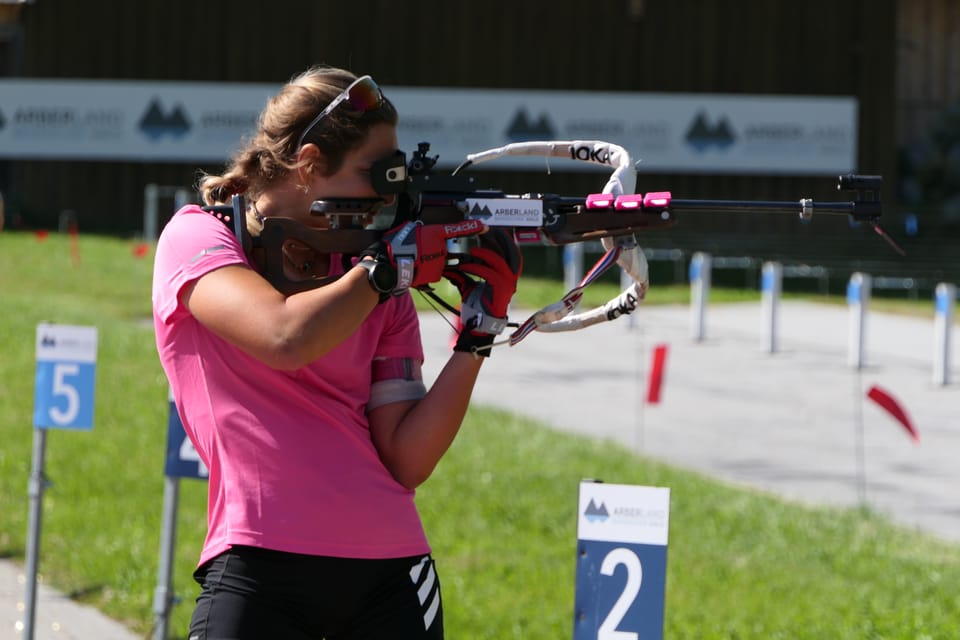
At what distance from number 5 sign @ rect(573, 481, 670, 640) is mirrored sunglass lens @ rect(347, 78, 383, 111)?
1244mm

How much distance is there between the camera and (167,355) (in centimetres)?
284

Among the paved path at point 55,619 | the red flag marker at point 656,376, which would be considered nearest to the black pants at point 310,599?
the paved path at point 55,619

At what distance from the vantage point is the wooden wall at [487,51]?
29.4 metres

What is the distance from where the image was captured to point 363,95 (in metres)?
2.81

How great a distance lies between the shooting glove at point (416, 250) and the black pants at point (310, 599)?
0.59 meters

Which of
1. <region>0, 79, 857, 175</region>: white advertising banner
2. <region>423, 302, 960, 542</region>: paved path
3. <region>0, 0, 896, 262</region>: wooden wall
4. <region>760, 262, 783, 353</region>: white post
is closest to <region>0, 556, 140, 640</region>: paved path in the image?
<region>423, 302, 960, 542</region>: paved path

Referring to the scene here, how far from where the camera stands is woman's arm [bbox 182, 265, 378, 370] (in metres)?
2.56

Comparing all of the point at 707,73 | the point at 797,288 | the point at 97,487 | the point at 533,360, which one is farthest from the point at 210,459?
the point at 707,73

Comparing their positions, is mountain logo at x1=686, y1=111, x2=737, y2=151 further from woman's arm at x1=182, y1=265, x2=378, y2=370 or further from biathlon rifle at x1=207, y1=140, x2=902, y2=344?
woman's arm at x1=182, y1=265, x2=378, y2=370

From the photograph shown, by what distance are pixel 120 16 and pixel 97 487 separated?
74.7ft

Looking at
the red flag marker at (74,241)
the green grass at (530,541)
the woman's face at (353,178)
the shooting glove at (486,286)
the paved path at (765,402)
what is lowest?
the red flag marker at (74,241)

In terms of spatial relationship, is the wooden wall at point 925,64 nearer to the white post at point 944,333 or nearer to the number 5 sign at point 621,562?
the white post at point 944,333

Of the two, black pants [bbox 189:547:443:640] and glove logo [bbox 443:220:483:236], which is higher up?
glove logo [bbox 443:220:483:236]

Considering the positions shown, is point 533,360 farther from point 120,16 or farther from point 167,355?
point 120,16
